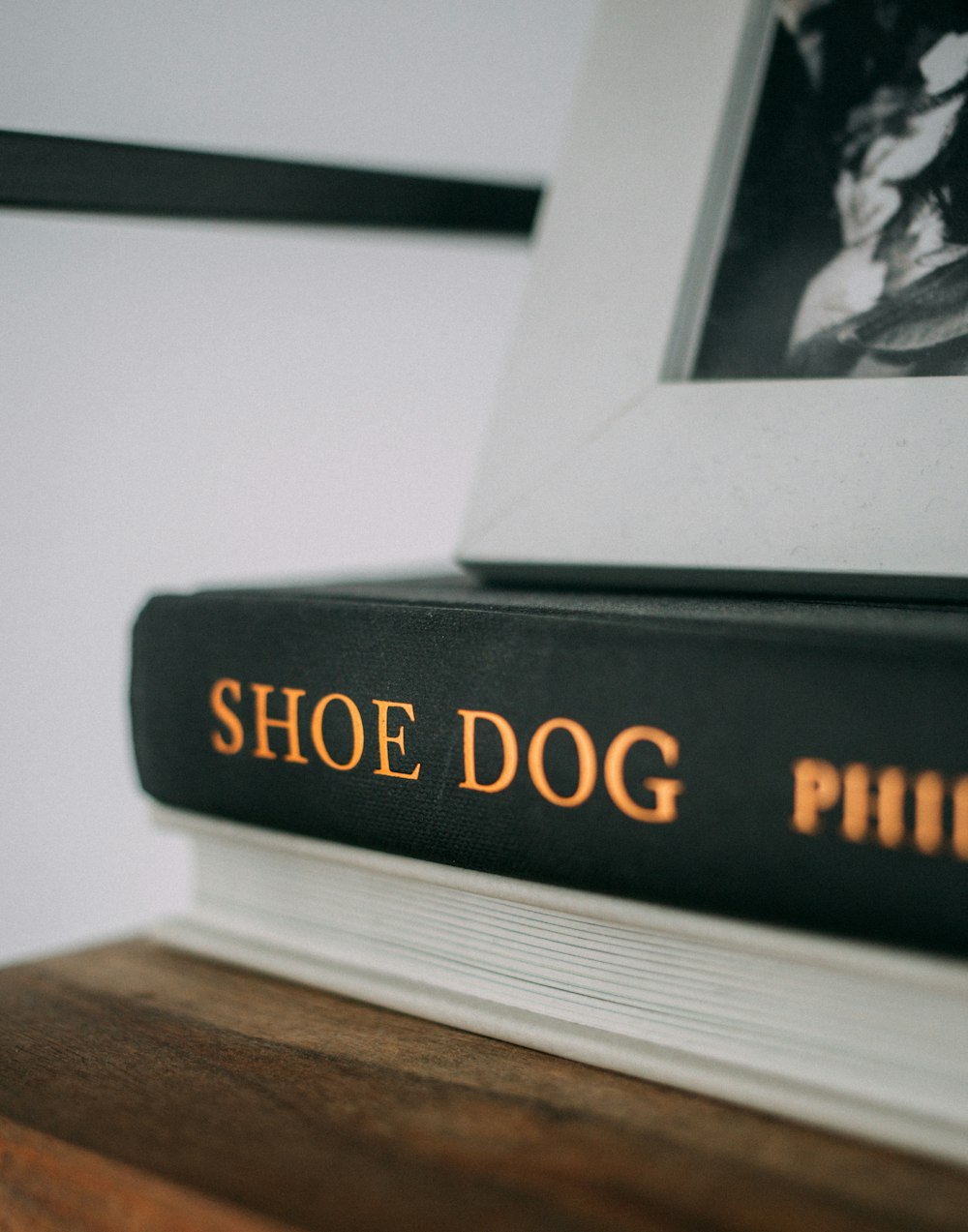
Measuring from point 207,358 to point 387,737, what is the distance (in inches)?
13.3

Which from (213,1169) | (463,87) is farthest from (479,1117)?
(463,87)

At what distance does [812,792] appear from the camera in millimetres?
239

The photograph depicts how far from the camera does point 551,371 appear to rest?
0.41m

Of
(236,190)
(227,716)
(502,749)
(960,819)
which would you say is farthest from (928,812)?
(236,190)

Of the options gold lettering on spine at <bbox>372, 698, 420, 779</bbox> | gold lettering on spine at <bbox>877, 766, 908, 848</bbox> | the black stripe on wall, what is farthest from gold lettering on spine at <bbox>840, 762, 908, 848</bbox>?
the black stripe on wall

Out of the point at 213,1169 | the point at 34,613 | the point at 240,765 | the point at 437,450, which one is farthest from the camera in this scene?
the point at 437,450

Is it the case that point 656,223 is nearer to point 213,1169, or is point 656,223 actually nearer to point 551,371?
point 551,371

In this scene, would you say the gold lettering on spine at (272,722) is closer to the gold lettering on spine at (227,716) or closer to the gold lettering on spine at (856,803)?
the gold lettering on spine at (227,716)

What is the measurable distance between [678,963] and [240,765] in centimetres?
15

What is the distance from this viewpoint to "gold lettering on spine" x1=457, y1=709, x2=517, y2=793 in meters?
0.28

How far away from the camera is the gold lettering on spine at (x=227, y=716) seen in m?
0.34

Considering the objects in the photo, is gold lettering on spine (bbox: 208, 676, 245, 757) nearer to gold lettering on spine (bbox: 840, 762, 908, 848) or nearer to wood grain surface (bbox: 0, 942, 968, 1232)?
wood grain surface (bbox: 0, 942, 968, 1232)

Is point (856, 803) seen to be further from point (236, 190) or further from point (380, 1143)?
point (236, 190)

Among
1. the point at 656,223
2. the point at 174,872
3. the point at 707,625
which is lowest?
the point at 174,872
